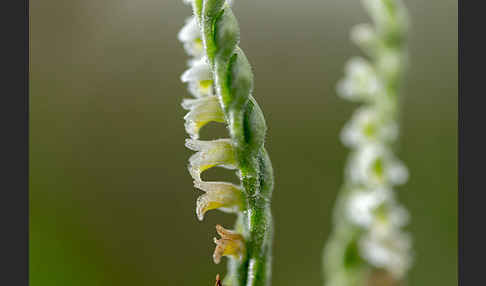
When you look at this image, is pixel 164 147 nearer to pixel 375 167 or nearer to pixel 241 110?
pixel 375 167

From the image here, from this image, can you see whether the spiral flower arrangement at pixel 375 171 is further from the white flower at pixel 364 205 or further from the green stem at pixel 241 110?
the green stem at pixel 241 110

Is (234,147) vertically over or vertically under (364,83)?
under

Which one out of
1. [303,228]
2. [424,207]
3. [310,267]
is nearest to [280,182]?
[303,228]

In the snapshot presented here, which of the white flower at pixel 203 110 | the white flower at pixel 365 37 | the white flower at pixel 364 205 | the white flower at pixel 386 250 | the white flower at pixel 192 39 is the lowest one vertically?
the white flower at pixel 386 250

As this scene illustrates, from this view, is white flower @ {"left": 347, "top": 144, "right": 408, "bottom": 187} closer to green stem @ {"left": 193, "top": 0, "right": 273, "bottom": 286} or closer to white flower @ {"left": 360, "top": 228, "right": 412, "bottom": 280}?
white flower @ {"left": 360, "top": 228, "right": 412, "bottom": 280}

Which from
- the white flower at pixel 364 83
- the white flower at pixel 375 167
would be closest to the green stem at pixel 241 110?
the white flower at pixel 375 167

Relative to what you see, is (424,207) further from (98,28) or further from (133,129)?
(98,28)

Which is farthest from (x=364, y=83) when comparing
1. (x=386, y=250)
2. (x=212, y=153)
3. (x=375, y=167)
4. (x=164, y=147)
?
(x=164, y=147)
